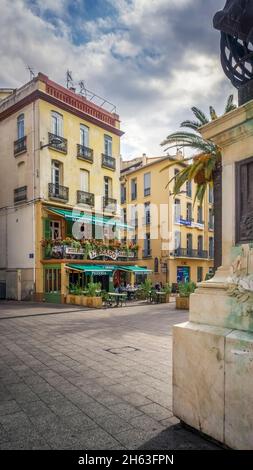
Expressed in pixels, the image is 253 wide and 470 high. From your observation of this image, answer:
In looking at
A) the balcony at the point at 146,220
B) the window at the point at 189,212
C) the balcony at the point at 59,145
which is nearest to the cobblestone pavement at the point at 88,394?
the balcony at the point at 59,145

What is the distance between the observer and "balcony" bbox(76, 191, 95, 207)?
25.2 m

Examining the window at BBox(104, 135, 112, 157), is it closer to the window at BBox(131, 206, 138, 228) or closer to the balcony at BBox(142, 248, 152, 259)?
the window at BBox(131, 206, 138, 228)

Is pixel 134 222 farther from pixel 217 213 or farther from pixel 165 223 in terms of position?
pixel 217 213

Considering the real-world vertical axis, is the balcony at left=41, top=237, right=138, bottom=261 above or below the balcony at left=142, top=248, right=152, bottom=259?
above

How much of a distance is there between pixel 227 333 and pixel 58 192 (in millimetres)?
21623

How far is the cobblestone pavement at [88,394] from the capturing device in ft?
11.1

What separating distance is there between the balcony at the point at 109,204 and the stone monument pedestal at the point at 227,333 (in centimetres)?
2378

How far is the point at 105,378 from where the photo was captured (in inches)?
210

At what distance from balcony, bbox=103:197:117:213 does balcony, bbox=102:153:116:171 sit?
2.71 m

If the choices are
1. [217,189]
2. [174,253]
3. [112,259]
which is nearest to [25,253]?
[112,259]

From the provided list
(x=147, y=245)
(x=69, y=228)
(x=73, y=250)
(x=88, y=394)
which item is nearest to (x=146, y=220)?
(x=147, y=245)

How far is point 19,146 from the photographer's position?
23875 millimetres

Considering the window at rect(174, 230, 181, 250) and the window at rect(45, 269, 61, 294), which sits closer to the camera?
the window at rect(45, 269, 61, 294)

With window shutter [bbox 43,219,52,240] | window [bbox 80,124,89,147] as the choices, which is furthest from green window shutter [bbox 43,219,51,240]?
window [bbox 80,124,89,147]
